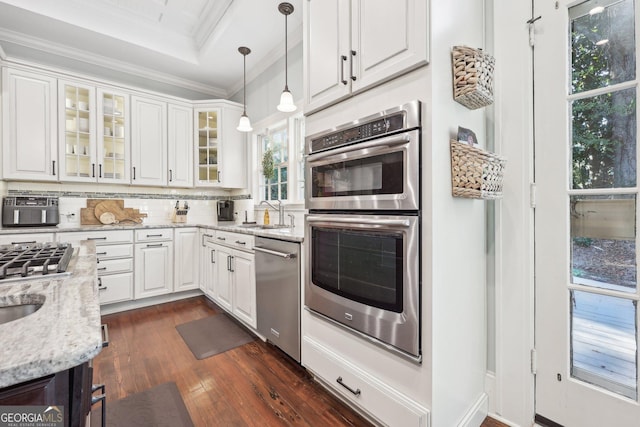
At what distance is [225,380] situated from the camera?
195 cm

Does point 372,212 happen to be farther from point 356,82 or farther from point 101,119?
point 101,119

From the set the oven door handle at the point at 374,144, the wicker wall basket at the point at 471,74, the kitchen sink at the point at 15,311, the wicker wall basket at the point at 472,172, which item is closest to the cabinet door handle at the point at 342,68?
the oven door handle at the point at 374,144

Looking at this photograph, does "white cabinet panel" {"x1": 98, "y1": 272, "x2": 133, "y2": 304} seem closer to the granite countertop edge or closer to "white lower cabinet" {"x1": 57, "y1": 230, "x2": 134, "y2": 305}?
"white lower cabinet" {"x1": 57, "y1": 230, "x2": 134, "y2": 305}

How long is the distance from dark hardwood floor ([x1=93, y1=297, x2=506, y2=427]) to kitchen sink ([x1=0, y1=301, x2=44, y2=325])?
116 cm

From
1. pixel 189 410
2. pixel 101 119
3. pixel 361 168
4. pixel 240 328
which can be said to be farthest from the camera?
pixel 101 119

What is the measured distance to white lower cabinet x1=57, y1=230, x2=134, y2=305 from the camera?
3080 millimetres

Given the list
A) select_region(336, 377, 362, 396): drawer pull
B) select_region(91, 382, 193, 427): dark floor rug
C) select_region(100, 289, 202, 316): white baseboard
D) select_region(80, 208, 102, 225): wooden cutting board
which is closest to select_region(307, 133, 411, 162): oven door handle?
select_region(336, 377, 362, 396): drawer pull

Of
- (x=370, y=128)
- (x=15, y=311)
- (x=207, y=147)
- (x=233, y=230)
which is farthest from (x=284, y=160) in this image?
(x=15, y=311)

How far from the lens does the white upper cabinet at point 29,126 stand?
2885 millimetres

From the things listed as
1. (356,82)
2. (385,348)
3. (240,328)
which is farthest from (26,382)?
(240,328)

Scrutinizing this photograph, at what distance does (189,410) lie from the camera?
5.48 feet

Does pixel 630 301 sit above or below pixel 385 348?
above

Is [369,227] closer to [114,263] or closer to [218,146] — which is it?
[114,263]

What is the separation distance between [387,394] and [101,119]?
390 centimetres
